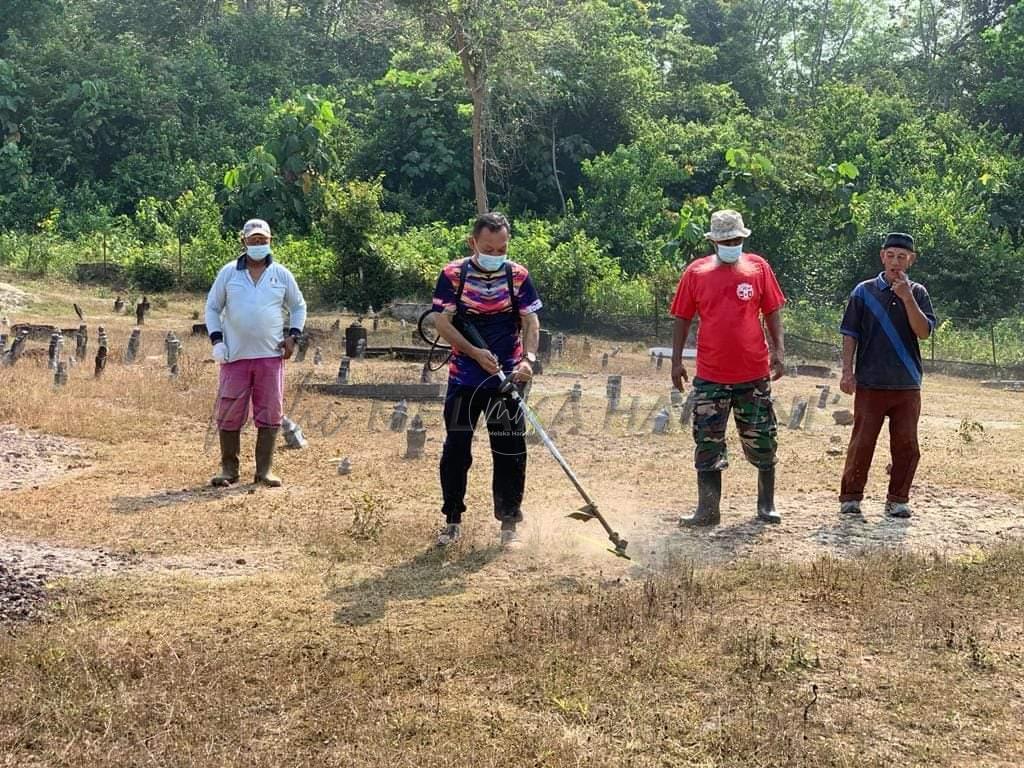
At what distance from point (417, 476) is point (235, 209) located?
2399cm

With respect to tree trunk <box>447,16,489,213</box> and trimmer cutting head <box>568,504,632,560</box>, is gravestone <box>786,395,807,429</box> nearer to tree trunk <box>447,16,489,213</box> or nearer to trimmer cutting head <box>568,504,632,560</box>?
trimmer cutting head <box>568,504,632,560</box>

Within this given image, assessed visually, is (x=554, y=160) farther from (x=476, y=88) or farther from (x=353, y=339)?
(x=353, y=339)

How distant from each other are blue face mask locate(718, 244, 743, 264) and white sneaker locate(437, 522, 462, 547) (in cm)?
226

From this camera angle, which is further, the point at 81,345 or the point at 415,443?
the point at 81,345

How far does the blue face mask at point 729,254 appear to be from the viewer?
646cm

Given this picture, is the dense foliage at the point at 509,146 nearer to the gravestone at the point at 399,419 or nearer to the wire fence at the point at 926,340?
the wire fence at the point at 926,340

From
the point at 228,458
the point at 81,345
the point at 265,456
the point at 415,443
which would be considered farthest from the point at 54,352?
the point at 265,456

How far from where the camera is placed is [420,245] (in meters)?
27.0

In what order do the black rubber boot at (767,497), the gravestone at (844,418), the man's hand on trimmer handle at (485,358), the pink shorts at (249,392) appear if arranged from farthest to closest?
the gravestone at (844,418), the pink shorts at (249,392), the black rubber boot at (767,497), the man's hand on trimmer handle at (485,358)

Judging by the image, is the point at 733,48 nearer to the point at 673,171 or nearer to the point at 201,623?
the point at 673,171

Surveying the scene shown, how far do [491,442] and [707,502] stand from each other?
1.48 m

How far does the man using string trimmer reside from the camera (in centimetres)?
595

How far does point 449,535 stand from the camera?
602 cm

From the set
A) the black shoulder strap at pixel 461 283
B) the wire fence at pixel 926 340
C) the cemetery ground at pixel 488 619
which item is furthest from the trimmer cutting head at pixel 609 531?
the wire fence at pixel 926 340
